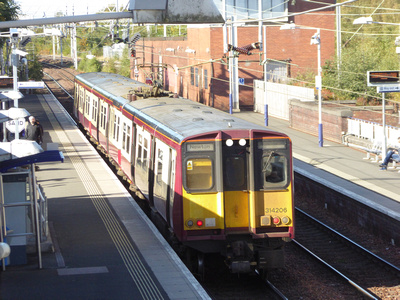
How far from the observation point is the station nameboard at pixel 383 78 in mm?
22344

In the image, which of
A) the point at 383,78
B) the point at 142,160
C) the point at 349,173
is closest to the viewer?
the point at 142,160

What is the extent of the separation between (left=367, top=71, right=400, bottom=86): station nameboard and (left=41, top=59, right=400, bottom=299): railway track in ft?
26.5

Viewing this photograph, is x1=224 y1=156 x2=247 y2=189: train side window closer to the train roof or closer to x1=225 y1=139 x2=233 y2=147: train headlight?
x1=225 y1=139 x2=233 y2=147: train headlight

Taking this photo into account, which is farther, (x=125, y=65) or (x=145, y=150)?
(x=125, y=65)

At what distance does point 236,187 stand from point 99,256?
2.85 metres

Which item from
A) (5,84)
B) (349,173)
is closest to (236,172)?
(5,84)

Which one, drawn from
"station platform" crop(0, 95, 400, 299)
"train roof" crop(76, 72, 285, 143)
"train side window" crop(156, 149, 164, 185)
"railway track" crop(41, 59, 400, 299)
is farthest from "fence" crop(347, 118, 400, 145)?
"train side window" crop(156, 149, 164, 185)

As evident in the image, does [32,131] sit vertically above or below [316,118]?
above

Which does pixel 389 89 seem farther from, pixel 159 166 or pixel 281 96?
pixel 281 96

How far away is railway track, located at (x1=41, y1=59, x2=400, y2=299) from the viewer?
12.1m

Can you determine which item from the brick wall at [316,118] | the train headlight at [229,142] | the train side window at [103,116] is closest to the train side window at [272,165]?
the train headlight at [229,142]

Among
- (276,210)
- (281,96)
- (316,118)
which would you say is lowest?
(276,210)

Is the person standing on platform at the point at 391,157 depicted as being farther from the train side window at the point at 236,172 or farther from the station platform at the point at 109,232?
the train side window at the point at 236,172

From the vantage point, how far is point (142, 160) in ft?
51.8
